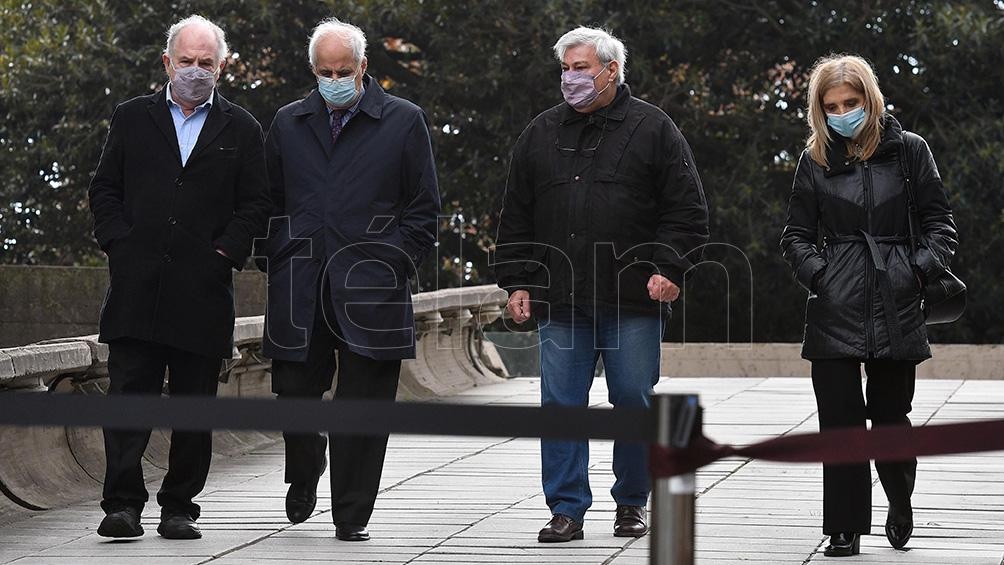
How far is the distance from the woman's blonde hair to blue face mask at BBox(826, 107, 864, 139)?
0.06ft

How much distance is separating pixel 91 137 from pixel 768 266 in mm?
8456

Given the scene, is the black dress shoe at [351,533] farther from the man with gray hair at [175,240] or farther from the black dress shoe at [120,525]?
the black dress shoe at [120,525]

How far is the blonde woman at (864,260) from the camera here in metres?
6.30

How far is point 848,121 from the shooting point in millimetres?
6363

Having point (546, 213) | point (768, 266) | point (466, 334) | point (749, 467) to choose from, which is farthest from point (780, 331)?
point (546, 213)

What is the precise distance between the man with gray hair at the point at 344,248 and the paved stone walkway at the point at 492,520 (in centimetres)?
31

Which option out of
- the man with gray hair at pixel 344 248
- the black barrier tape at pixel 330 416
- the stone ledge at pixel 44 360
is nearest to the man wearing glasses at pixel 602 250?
the man with gray hair at pixel 344 248

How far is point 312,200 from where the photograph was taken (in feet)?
22.3

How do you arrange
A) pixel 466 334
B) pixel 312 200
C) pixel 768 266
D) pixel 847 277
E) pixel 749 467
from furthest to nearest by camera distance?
pixel 768 266 → pixel 466 334 → pixel 749 467 → pixel 312 200 → pixel 847 277

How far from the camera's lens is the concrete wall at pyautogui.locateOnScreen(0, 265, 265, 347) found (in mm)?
14898

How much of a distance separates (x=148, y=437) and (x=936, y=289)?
113 inches

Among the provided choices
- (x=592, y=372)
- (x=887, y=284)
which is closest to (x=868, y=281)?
(x=887, y=284)

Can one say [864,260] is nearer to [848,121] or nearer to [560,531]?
[848,121]

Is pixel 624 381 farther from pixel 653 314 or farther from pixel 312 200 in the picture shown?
pixel 312 200
